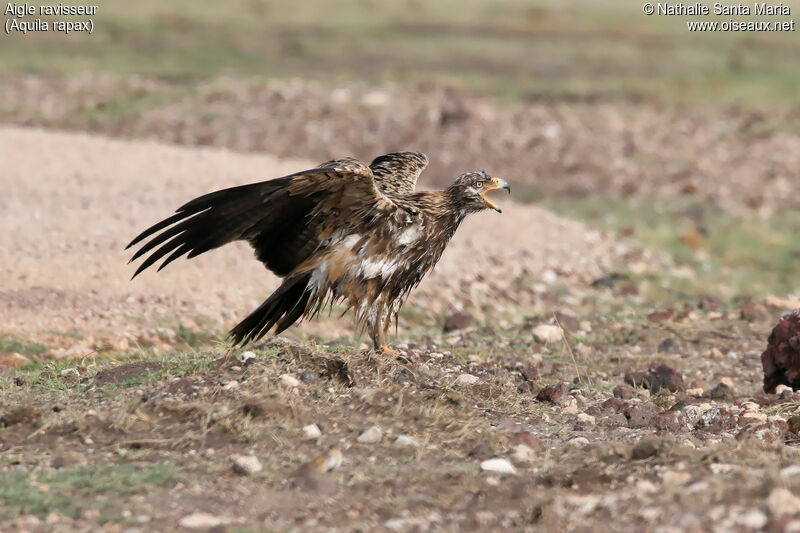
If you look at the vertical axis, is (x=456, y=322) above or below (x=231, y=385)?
below

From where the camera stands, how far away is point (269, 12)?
3562cm

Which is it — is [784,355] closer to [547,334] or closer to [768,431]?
[768,431]

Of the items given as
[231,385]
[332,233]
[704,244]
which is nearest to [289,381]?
[231,385]

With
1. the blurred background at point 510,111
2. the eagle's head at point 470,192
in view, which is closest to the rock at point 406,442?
the eagle's head at point 470,192

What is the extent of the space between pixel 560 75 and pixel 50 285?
59.3ft

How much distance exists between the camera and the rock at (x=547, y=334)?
9.18 m

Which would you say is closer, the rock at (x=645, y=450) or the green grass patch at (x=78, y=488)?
the green grass patch at (x=78, y=488)

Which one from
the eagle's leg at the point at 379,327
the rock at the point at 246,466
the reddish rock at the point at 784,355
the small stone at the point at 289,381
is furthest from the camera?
the reddish rock at the point at 784,355

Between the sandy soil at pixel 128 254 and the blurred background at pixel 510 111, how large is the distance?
5.22ft

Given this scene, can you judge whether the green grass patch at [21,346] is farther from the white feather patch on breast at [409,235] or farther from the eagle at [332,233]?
the white feather patch on breast at [409,235]

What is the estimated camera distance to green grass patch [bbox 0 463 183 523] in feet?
15.3

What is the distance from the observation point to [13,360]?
25.6 ft

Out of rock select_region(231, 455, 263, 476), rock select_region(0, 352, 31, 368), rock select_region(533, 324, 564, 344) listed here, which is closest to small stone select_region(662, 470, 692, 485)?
rock select_region(231, 455, 263, 476)

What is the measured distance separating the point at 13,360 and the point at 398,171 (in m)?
2.85
